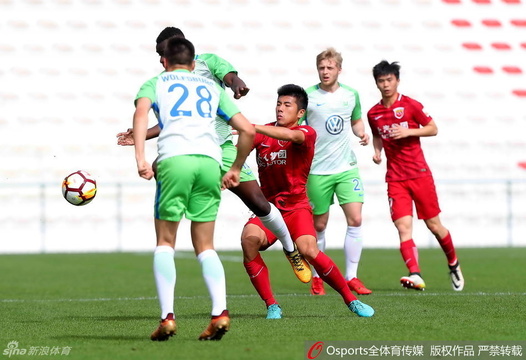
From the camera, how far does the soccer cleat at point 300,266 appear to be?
737 centimetres

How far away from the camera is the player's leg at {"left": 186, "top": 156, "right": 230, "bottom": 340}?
5.70 m

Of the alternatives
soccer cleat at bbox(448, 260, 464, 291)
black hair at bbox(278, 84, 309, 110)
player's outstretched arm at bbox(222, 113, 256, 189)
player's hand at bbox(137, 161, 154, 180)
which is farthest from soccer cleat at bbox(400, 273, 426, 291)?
player's hand at bbox(137, 161, 154, 180)

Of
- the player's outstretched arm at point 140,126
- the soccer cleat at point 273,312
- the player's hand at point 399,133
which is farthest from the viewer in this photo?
the player's hand at point 399,133

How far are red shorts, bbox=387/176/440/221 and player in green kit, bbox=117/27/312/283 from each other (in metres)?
2.82

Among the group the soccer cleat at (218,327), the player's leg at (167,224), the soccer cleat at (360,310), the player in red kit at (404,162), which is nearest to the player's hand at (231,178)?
the player's leg at (167,224)

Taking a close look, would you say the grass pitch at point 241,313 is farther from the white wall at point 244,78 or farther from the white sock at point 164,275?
the white wall at point 244,78

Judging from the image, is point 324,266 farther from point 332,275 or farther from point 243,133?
point 243,133

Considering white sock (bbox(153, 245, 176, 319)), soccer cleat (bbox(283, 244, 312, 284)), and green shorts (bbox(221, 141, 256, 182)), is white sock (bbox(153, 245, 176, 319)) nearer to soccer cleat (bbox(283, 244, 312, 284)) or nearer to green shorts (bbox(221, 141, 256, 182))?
green shorts (bbox(221, 141, 256, 182))

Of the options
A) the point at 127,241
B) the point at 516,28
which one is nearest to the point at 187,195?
the point at 127,241

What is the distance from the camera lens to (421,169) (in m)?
10.1

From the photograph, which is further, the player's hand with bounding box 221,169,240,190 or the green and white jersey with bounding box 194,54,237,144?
the green and white jersey with bounding box 194,54,237,144

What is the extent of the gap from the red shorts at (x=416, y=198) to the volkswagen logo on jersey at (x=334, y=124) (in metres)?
0.86

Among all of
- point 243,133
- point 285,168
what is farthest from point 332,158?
point 243,133

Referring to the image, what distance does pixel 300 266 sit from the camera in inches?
292
